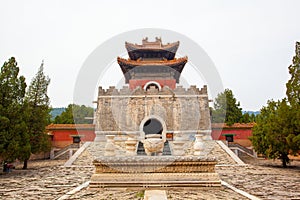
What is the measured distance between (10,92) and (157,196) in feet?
24.3

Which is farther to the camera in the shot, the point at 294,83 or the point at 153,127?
the point at 153,127

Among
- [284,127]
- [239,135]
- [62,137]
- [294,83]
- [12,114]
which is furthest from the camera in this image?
[62,137]

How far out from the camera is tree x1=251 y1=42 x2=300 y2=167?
9.21 metres

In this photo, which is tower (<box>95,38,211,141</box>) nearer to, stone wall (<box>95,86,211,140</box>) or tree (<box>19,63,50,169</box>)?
stone wall (<box>95,86,211,140</box>)

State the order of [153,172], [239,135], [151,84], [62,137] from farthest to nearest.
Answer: [151,84]
[62,137]
[239,135]
[153,172]

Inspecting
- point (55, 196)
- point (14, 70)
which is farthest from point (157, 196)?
point (14, 70)

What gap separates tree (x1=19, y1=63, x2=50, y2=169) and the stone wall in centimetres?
378

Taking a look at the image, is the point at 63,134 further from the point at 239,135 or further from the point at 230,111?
the point at 230,111

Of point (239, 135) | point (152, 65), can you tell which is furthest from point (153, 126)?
point (239, 135)

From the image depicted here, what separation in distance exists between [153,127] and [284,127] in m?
9.11

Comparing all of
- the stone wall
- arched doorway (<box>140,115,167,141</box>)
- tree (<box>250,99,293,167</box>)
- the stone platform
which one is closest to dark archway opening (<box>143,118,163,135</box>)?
arched doorway (<box>140,115,167,141</box>)

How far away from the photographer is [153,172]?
5902 millimetres

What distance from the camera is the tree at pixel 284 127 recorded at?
921cm

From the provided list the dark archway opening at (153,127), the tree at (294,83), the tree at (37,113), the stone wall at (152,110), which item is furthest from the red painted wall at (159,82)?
the tree at (294,83)
